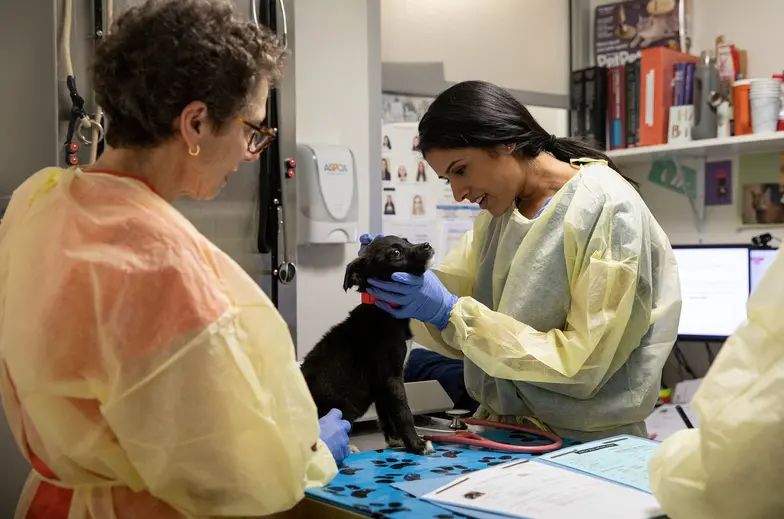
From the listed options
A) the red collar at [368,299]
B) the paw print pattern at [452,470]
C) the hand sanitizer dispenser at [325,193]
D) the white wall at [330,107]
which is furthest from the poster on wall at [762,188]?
the paw print pattern at [452,470]

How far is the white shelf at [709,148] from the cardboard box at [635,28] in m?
0.38

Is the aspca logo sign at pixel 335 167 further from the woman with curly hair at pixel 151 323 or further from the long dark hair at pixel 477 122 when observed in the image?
the woman with curly hair at pixel 151 323

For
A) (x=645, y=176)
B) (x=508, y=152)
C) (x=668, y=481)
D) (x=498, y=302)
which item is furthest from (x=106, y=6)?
(x=645, y=176)

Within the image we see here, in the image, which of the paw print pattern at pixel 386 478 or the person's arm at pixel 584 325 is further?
the person's arm at pixel 584 325

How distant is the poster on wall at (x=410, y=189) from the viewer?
8.50ft

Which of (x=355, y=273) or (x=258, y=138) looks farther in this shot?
(x=355, y=273)

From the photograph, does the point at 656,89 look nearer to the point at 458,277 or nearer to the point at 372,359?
the point at 458,277

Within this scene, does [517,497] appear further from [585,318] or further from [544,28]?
[544,28]

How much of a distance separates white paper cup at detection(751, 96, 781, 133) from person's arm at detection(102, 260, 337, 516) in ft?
6.99

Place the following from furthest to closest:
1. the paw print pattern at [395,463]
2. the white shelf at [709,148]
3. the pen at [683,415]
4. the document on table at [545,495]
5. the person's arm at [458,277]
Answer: the white shelf at [709,148] < the pen at [683,415] < the person's arm at [458,277] < the paw print pattern at [395,463] < the document on table at [545,495]

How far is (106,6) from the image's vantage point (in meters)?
1.53

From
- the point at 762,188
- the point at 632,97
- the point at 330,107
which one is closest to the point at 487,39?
the point at 632,97

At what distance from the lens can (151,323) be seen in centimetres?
79

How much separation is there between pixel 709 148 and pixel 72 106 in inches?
81.2
